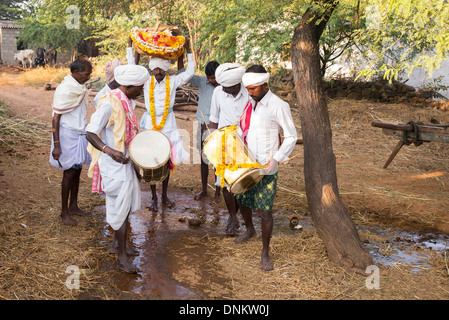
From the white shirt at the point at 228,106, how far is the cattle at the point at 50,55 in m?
23.6

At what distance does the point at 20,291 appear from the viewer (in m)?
3.76

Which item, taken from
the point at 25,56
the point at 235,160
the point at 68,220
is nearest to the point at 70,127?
the point at 68,220

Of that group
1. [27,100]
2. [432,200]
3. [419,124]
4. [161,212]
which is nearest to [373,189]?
[432,200]

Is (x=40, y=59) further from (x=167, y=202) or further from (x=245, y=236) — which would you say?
(x=245, y=236)

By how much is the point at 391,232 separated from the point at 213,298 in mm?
2766

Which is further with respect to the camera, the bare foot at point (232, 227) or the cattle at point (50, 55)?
the cattle at point (50, 55)

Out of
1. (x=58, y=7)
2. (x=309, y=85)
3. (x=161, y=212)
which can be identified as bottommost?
(x=161, y=212)

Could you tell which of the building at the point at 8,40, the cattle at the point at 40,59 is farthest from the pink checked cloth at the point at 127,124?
the building at the point at 8,40

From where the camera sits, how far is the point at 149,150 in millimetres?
4223

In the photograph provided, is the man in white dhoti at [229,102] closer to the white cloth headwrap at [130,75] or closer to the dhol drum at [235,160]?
the dhol drum at [235,160]

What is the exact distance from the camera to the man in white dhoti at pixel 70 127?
519 centimetres

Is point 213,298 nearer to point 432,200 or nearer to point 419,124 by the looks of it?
point 432,200

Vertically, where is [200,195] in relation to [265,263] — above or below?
below

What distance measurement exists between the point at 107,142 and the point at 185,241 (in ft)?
4.96
